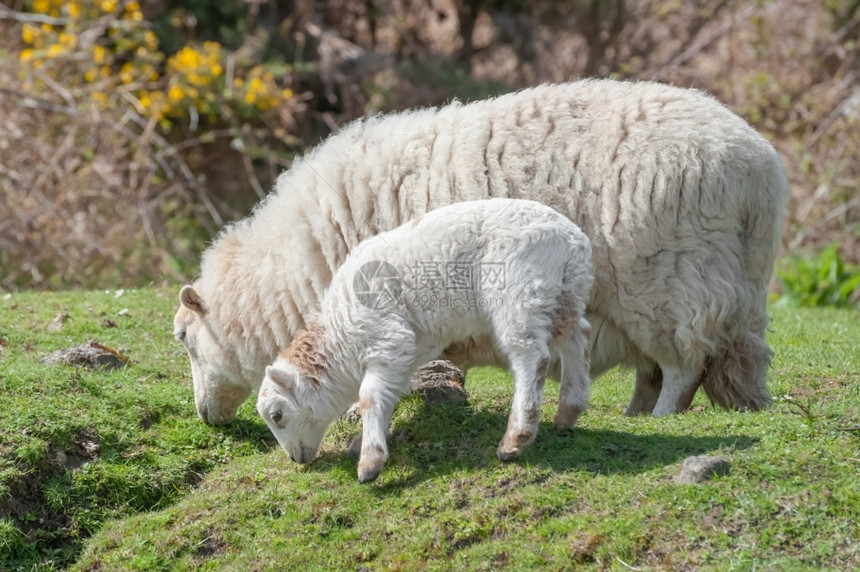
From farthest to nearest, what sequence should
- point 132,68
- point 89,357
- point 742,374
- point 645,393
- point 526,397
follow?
point 132,68, point 89,357, point 645,393, point 742,374, point 526,397

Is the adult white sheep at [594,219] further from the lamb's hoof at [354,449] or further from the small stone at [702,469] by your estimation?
the small stone at [702,469]

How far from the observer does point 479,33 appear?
55.9ft

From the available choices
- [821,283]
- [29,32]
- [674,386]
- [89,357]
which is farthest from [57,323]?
[821,283]

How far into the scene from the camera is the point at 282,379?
4910 millimetres

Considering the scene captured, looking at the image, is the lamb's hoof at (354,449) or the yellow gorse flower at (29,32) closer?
the lamb's hoof at (354,449)

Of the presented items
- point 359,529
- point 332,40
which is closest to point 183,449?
point 359,529

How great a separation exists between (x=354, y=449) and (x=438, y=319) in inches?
35.5

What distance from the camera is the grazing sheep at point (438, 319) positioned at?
15.0 ft

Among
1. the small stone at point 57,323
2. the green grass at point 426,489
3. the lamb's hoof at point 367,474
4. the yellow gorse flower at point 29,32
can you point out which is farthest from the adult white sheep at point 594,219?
the yellow gorse flower at point 29,32

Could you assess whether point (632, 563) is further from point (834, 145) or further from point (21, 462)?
point (834, 145)

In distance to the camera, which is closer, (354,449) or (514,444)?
(514,444)

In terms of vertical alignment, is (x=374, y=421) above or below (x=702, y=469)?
above

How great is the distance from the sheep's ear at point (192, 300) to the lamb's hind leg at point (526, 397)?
7.13 ft

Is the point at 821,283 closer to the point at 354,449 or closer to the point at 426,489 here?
the point at 354,449
